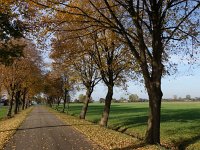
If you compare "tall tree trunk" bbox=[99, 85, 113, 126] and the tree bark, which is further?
"tall tree trunk" bbox=[99, 85, 113, 126]

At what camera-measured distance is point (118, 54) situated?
99.9 ft

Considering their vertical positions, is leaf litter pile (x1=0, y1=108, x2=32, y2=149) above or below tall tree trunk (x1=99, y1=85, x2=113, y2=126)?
below

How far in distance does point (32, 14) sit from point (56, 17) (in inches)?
47.1

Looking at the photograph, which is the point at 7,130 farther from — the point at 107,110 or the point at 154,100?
the point at 154,100

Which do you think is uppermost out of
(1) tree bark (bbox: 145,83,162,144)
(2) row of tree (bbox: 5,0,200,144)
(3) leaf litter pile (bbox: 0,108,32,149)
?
(2) row of tree (bbox: 5,0,200,144)

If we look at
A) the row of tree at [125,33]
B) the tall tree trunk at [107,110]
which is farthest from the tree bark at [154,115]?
the tall tree trunk at [107,110]

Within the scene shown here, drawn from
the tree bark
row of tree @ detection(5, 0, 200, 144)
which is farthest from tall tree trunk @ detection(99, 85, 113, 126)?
the tree bark

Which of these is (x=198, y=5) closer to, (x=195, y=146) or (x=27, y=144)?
(x=195, y=146)

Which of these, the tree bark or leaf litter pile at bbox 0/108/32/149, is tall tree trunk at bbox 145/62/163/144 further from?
leaf litter pile at bbox 0/108/32/149

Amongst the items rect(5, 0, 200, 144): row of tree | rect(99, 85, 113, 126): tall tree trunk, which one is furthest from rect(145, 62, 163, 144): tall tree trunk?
rect(99, 85, 113, 126): tall tree trunk

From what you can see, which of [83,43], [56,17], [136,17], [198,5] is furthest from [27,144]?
[83,43]

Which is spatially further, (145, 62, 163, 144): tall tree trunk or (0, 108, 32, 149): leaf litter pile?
(0, 108, 32, 149): leaf litter pile

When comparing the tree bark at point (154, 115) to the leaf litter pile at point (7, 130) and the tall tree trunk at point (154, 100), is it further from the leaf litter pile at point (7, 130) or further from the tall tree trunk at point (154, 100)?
the leaf litter pile at point (7, 130)

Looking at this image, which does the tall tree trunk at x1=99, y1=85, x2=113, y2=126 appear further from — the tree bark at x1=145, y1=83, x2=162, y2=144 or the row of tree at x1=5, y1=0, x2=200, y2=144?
the tree bark at x1=145, y1=83, x2=162, y2=144
